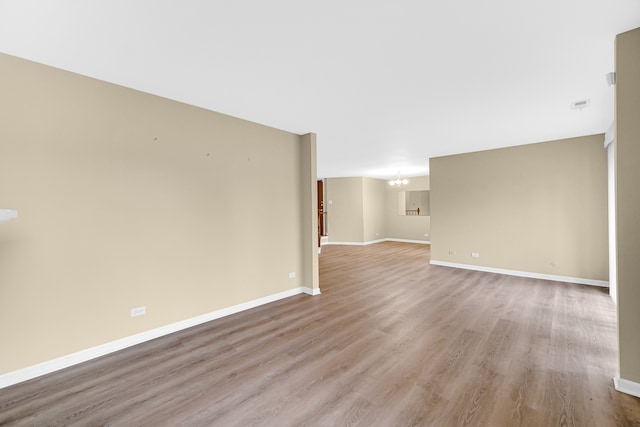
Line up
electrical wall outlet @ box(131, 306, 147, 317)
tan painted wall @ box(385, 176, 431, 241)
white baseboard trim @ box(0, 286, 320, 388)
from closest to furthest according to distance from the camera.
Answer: white baseboard trim @ box(0, 286, 320, 388), electrical wall outlet @ box(131, 306, 147, 317), tan painted wall @ box(385, 176, 431, 241)

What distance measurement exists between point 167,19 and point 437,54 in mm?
2040

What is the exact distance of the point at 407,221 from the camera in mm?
10586

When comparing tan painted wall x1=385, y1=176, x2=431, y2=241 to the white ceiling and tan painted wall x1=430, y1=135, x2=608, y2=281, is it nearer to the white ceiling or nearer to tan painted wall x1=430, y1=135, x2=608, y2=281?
tan painted wall x1=430, y1=135, x2=608, y2=281

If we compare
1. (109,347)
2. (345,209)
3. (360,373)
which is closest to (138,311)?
(109,347)

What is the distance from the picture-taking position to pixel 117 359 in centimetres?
246

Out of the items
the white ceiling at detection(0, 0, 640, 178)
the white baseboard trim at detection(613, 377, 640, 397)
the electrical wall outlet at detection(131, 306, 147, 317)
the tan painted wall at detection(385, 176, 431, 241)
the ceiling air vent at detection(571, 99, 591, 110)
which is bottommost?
the white baseboard trim at detection(613, 377, 640, 397)

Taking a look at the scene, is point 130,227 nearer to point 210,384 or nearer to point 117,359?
point 117,359

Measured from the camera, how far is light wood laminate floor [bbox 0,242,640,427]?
177 centimetres

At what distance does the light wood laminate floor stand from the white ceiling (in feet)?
8.72

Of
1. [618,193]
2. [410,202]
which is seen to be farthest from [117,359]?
[410,202]

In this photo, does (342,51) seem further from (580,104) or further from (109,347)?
(109,347)

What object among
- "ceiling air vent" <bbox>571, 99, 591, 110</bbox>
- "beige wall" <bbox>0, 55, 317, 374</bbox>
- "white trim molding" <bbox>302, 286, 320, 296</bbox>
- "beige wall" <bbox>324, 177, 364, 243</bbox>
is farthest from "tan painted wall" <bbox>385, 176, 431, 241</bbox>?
"beige wall" <bbox>0, 55, 317, 374</bbox>

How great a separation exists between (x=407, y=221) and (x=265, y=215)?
26.1 ft

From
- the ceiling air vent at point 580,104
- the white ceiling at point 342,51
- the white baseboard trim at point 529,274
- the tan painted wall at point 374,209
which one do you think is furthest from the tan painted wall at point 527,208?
the tan painted wall at point 374,209
